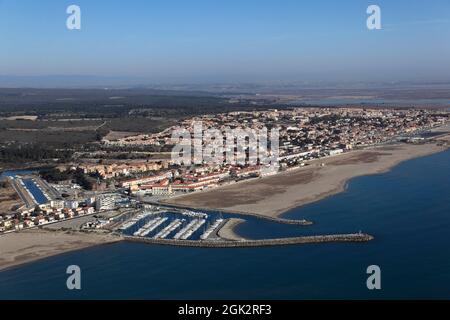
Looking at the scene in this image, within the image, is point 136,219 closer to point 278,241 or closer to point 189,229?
point 189,229

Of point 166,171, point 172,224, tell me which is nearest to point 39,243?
point 172,224

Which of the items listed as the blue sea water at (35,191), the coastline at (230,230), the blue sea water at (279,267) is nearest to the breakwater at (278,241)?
the blue sea water at (279,267)

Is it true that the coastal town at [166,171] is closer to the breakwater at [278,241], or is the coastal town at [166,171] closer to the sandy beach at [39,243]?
the sandy beach at [39,243]

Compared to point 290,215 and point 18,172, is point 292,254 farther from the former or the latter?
point 18,172

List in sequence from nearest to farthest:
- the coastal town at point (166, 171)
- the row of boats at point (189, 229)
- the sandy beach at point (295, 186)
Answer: the row of boats at point (189, 229)
the coastal town at point (166, 171)
the sandy beach at point (295, 186)

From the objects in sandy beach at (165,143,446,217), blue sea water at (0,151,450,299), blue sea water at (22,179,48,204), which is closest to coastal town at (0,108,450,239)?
blue sea water at (22,179,48,204)

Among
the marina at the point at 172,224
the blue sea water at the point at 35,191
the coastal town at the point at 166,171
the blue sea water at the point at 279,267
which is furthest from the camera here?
the blue sea water at the point at 35,191
